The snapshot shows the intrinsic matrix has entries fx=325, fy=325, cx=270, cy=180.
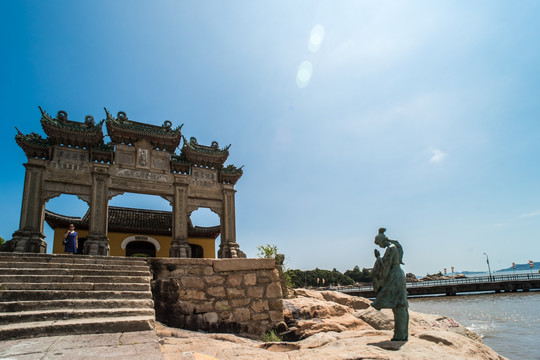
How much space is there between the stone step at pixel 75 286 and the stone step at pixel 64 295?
236 mm

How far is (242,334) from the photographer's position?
270 inches

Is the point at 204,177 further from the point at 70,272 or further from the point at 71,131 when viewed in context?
the point at 70,272

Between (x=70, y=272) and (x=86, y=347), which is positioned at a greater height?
(x=70, y=272)

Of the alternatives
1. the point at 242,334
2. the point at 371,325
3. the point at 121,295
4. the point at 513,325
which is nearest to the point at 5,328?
the point at 121,295

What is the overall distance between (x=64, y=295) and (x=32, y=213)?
24.8 ft

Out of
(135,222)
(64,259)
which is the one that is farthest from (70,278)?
(135,222)

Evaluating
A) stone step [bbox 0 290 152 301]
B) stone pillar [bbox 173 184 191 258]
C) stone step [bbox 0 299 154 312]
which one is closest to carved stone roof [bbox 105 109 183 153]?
stone pillar [bbox 173 184 191 258]

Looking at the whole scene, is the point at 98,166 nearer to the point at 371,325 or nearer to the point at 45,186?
the point at 45,186

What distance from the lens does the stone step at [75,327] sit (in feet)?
12.6

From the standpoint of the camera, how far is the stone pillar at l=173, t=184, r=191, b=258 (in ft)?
41.2

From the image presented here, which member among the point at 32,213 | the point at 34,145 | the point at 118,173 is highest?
the point at 34,145

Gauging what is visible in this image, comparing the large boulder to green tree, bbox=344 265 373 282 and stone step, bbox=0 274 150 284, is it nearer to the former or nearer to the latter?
stone step, bbox=0 274 150 284

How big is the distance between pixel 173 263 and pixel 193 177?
23.2 feet

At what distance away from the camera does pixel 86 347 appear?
334cm
